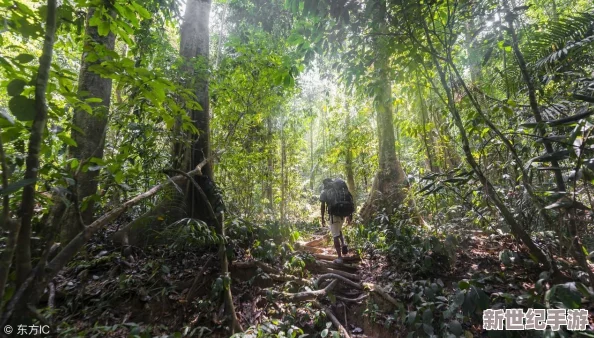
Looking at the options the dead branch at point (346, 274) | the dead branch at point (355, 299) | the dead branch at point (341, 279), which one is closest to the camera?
the dead branch at point (355, 299)

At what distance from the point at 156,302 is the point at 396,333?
9.03ft

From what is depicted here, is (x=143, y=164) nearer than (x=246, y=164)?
Yes

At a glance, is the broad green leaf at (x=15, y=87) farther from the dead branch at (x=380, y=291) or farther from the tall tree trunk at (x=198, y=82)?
the dead branch at (x=380, y=291)

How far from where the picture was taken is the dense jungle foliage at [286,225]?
5.64ft

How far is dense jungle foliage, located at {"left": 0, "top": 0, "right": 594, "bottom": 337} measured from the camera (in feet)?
5.64

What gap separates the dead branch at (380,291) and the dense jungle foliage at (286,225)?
3cm

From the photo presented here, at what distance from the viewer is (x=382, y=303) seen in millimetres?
3695

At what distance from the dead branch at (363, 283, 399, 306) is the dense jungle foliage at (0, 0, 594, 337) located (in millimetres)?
31

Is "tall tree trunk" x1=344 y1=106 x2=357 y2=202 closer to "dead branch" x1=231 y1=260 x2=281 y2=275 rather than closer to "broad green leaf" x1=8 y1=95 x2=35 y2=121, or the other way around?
"dead branch" x1=231 y1=260 x2=281 y2=275

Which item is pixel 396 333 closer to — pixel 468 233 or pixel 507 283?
pixel 507 283

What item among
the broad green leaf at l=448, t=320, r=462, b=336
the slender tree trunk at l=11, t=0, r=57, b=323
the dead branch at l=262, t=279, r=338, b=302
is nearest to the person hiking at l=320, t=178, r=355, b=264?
the dead branch at l=262, t=279, r=338, b=302

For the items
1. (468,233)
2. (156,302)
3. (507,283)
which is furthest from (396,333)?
(156,302)

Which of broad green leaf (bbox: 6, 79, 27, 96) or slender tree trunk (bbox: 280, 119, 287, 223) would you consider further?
slender tree trunk (bbox: 280, 119, 287, 223)

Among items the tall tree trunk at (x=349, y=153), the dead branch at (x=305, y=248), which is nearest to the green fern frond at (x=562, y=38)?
the dead branch at (x=305, y=248)
